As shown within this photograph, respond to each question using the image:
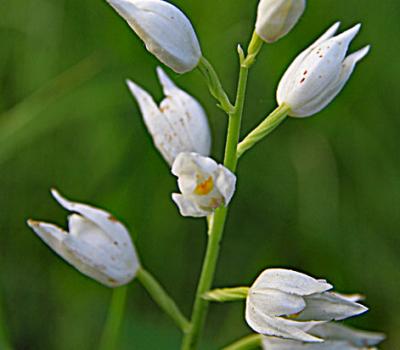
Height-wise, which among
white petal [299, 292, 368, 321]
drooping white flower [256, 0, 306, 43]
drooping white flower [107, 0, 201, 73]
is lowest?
white petal [299, 292, 368, 321]

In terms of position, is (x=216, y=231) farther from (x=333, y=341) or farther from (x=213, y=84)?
(x=333, y=341)

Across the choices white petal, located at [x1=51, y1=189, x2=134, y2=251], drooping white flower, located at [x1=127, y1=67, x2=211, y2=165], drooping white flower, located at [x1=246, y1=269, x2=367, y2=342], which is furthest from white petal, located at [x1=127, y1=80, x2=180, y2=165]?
drooping white flower, located at [x1=246, y1=269, x2=367, y2=342]

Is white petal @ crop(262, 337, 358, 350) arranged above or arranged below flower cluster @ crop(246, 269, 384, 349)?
below

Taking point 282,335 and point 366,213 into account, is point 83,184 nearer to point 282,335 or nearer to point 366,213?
point 366,213

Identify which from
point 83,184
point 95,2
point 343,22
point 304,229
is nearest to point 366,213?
point 304,229

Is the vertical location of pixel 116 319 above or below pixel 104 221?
below

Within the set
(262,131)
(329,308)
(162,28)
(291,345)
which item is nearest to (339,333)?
(291,345)

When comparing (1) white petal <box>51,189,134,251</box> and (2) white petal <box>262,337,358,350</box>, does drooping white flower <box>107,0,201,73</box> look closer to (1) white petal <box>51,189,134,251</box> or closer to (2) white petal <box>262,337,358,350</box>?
(1) white petal <box>51,189,134,251</box>

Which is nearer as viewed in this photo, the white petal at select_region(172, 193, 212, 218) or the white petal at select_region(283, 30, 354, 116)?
the white petal at select_region(172, 193, 212, 218)
